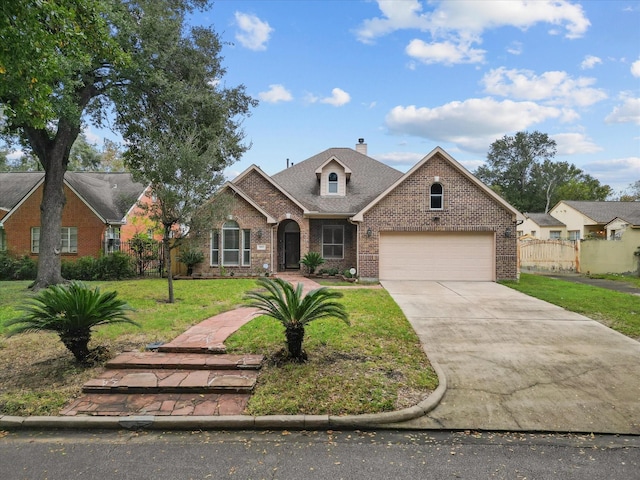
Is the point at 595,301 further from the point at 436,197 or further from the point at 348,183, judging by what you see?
Result: the point at 348,183

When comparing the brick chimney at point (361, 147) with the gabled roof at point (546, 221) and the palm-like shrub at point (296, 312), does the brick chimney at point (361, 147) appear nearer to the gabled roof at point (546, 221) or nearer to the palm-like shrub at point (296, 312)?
the palm-like shrub at point (296, 312)

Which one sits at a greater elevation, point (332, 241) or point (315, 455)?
point (332, 241)

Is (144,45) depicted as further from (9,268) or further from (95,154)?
(95,154)

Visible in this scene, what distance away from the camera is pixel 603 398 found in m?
4.84

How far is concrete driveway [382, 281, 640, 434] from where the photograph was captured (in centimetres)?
434

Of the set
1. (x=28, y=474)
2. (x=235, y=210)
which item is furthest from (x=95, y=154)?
(x=28, y=474)

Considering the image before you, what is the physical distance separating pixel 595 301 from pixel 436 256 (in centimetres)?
616

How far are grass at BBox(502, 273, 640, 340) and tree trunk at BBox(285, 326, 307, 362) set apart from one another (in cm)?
679

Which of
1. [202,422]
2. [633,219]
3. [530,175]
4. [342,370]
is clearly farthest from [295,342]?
[530,175]

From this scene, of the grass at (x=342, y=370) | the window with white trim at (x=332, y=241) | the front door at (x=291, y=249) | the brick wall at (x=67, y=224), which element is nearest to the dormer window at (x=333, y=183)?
the window with white trim at (x=332, y=241)

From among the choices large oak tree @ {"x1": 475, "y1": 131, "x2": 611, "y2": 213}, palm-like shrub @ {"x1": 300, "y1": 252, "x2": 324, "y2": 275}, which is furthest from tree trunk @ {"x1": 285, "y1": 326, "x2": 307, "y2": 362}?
large oak tree @ {"x1": 475, "y1": 131, "x2": 611, "y2": 213}

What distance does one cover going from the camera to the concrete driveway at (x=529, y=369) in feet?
14.2

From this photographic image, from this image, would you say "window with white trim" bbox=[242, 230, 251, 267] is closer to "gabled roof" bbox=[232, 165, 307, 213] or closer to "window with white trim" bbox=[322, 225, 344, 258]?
"gabled roof" bbox=[232, 165, 307, 213]

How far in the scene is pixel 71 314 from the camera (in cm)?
534
